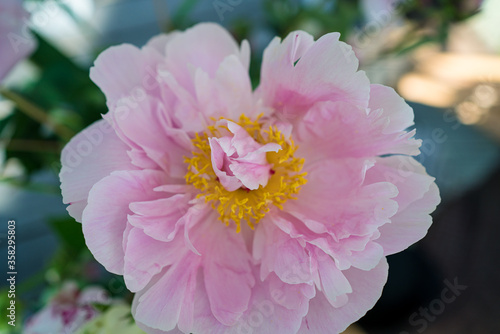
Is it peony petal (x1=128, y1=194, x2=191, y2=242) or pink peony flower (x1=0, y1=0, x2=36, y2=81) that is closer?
peony petal (x1=128, y1=194, x2=191, y2=242)

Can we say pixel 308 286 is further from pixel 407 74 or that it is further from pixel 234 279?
pixel 407 74

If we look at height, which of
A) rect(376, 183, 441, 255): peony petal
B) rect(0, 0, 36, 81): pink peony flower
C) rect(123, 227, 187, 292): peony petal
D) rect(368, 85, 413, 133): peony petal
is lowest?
rect(376, 183, 441, 255): peony petal

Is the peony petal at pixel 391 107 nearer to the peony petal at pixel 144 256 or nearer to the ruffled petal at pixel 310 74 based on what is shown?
the ruffled petal at pixel 310 74

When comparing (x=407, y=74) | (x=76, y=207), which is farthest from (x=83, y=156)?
(x=407, y=74)

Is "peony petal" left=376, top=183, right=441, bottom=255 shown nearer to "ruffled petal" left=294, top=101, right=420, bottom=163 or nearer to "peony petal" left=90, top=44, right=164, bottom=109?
"ruffled petal" left=294, top=101, right=420, bottom=163

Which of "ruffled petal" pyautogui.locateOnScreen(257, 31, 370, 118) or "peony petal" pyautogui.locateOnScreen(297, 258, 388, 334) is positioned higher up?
"ruffled petal" pyautogui.locateOnScreen(257, 31, 370, 118)

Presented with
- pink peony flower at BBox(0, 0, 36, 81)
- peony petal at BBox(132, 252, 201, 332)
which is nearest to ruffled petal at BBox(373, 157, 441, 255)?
peony petal at BBox(132, 252, 201, 332)

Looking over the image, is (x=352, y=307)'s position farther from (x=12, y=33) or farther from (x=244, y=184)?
(x=12, y=33)
